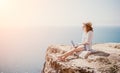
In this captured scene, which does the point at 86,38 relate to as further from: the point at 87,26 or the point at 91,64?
the point at 91,64

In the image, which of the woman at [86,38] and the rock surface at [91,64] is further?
the woman at [86,38]

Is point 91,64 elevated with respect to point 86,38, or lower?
lower

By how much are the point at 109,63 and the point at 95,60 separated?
0.35 m

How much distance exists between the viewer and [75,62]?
5.77 meters

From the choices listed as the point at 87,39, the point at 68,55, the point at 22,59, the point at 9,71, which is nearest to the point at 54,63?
the point at 68,55

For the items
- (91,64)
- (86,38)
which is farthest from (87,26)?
(91,64)

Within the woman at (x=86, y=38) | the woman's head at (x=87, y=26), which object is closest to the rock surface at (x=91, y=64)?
the woman at (x=86, y=38)

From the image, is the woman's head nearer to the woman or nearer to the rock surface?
the woman

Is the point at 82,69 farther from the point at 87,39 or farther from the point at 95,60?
the point at 87,39

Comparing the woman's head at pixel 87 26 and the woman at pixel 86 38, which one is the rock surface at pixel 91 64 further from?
the woman's head at pixel 87 26

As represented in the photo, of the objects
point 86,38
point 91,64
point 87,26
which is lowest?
point 91,64

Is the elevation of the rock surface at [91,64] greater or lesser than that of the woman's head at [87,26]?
lesser

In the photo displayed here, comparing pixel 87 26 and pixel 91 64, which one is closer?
pixel 91 64

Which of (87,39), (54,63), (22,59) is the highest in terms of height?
(87,39)
